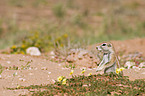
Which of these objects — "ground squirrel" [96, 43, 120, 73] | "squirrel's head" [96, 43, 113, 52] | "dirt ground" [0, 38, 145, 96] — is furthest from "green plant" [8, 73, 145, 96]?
"squirrel's head" [96, 43, 113, 52]

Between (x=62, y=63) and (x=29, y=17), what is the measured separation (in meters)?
15.1

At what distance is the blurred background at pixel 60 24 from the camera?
10.3 metres

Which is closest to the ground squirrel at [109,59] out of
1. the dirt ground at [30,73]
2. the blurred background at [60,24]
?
the dirt ground at [30,73]

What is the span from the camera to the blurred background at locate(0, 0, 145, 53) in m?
10.3

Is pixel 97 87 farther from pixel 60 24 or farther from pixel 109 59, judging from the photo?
pixel 60 24

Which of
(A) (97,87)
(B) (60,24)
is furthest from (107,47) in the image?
(B) (60,24)

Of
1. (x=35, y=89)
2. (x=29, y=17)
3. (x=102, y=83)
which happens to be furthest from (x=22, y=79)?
(x=29, y=17)

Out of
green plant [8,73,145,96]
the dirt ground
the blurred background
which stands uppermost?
the blurred background

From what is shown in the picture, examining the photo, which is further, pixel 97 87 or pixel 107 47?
pixel 107 47

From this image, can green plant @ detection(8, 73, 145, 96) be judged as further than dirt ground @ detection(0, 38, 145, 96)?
No

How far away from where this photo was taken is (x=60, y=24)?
17.2 m

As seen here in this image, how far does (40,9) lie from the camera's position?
83.3ft

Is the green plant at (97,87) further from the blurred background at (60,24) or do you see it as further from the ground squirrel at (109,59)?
the blurred background at (60,24)

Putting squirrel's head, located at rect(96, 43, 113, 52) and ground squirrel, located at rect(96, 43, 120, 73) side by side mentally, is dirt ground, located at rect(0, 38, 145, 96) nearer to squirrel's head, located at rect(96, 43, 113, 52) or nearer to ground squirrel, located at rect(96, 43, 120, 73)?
ground squirrel, located at rect(96, 43, 120, 73)
